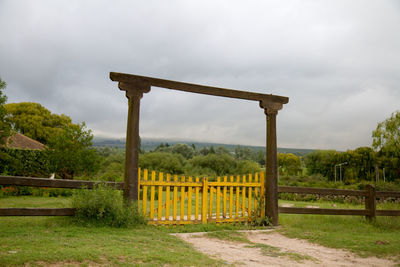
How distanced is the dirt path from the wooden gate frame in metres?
1.51

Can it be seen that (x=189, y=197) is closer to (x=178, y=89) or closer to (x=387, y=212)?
(x=178, y=89)


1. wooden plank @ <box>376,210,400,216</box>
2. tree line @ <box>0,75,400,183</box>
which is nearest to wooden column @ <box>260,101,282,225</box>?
wooden plank @ <box>376,210,400,216</box>

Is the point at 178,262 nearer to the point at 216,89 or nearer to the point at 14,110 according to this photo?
the point at 216,89

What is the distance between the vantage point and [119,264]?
4.10 m

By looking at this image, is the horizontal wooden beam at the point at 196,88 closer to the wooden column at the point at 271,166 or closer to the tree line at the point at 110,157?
the wooden column at the point at 271,166

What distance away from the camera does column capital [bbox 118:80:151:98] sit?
720 centimetres


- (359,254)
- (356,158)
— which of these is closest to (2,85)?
(359,254)

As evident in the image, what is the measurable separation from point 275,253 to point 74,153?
13.1m

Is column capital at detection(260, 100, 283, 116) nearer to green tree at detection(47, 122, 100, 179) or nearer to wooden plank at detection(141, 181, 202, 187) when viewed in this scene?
wooden plank at detection(141, 181, 202, 187)

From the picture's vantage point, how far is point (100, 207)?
21.3 ft

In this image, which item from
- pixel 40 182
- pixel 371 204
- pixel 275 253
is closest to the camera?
pixel 275 253

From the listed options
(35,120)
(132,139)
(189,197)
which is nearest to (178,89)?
(132,139)

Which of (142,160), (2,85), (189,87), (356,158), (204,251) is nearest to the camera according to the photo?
(204,251)

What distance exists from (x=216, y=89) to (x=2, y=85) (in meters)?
11.9
